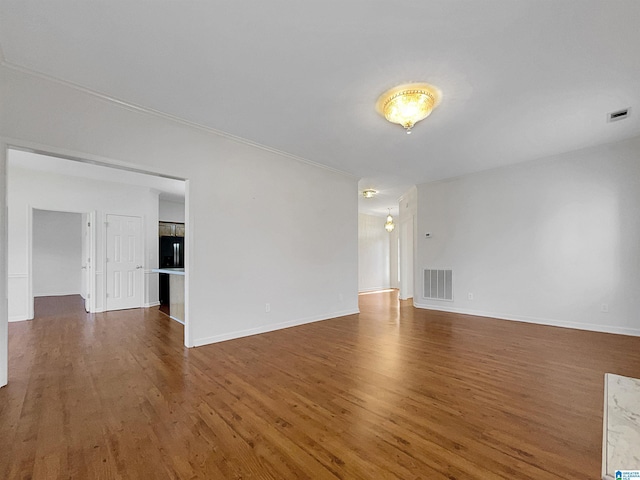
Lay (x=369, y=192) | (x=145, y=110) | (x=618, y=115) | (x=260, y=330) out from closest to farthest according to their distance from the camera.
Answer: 1. (x=145, y=110)
2. (x=618, y=115)
3. (x=260, y=330)
4. (x=369, y=192)

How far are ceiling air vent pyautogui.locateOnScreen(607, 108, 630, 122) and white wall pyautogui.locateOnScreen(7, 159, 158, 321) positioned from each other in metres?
8.50

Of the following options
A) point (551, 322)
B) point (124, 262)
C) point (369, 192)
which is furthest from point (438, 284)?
point (124, 262)

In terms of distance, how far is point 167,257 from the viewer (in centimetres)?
785

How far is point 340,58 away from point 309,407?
2.90 metres

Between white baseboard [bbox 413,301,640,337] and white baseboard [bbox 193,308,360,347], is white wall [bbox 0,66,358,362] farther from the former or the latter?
white baseboard [bbox 413,301,640,337]

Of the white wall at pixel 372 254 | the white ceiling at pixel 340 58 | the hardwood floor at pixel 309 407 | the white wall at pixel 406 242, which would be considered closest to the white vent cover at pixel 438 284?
the white wall at pixel 406 242

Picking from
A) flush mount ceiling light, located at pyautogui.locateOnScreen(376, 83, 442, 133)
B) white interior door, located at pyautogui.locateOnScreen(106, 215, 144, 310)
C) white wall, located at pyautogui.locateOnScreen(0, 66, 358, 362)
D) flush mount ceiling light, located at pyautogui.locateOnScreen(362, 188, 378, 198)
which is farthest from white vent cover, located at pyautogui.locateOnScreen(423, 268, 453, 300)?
white interior door, located at pyautogui.locateOnScreen(106, 215, 144, 310)

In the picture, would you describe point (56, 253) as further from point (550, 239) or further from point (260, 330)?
point (550, 239)

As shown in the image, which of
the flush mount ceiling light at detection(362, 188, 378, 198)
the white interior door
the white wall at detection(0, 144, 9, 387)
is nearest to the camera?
the white wall at detection(0, 144, 9, 387)

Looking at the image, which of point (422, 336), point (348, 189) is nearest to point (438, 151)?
point (348, 189)

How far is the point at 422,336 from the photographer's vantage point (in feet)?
13.7

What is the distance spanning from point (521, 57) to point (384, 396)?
310 cm

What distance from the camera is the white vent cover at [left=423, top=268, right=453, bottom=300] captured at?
616 cm

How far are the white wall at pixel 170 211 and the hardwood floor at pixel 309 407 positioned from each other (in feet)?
15.6
